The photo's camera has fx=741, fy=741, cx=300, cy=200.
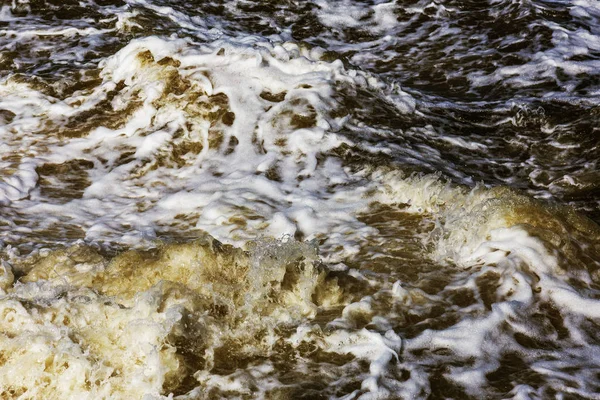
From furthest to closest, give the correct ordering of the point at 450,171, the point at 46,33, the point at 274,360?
the point at 46,33
the point at 450,171
the point at 274,360

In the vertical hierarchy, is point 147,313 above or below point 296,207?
above

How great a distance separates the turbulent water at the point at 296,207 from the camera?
13.5ft

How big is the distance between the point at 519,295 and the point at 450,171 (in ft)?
7.79

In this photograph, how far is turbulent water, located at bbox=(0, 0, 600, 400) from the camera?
162 inches

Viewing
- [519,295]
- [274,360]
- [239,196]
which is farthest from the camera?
[239,196]

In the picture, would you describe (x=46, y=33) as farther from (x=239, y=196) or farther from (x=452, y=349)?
(x=452, y=349)

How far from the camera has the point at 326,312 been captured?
464 cm

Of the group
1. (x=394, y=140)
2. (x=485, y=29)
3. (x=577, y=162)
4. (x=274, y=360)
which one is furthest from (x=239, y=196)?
(x=485, y=29)

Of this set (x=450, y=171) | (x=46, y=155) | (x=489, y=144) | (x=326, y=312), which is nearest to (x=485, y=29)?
(x=489, y=144)

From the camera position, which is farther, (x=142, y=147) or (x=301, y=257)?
(x=142, y=147)

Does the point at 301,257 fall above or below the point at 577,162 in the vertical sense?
above

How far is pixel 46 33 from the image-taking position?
33.2ft

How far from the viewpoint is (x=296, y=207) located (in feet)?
20.3

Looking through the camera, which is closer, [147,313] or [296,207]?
[147,313]
